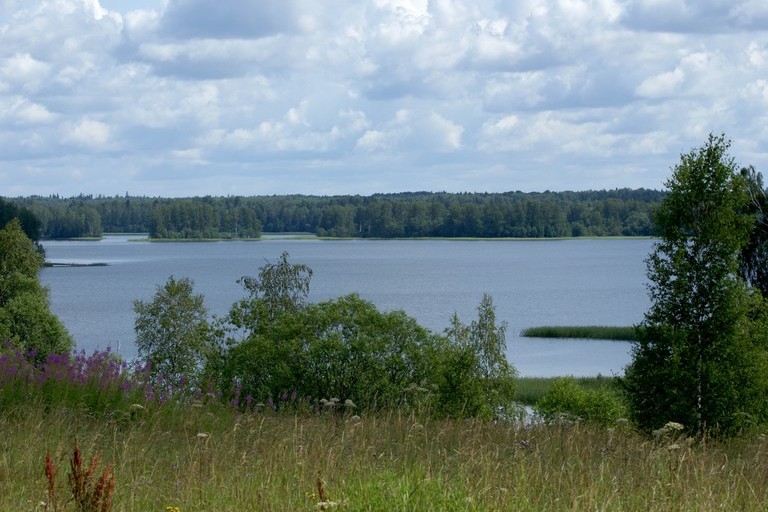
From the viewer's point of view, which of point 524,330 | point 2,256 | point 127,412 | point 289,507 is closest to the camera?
point 289,507

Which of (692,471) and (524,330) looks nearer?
(692,471)

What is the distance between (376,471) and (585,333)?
197 feet

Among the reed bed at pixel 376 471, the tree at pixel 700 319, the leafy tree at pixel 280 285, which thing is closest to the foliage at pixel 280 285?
the leafy tree at pixel 280 285

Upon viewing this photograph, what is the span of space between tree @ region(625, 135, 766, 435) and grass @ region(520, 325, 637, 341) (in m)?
42.1

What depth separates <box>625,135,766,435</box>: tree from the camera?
68.8 ft

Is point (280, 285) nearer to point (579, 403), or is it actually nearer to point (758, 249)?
point (579, 403)

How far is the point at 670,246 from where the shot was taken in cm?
2283

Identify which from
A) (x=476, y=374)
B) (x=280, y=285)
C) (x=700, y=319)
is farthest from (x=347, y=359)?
(x=280, y=285)

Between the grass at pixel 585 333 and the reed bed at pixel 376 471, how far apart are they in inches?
2224

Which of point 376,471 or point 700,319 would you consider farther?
point 700,319

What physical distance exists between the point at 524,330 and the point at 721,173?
4575 centimetres

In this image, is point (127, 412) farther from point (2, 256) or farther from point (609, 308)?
point (609, 308)

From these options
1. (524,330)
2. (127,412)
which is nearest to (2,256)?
(524,330)

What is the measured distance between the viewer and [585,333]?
65.4 meters
